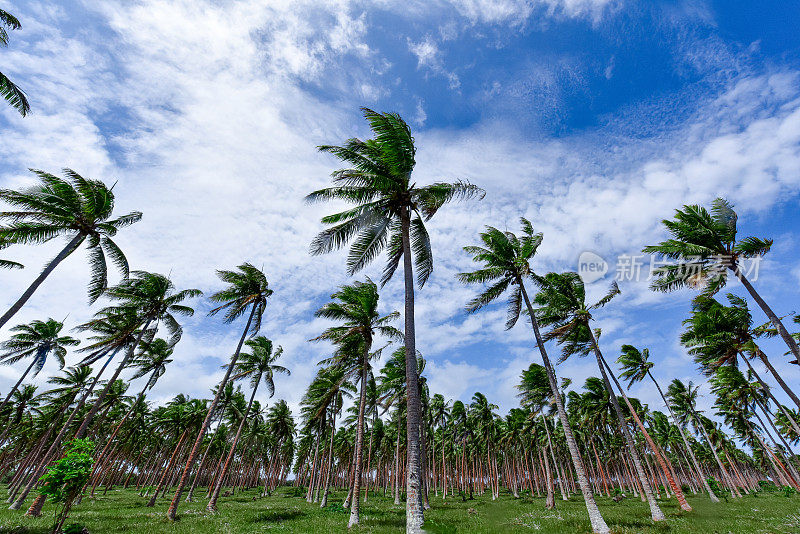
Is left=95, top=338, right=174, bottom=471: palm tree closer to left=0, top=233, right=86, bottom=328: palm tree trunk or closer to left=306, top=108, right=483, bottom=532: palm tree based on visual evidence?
left=0, top=233, right=86, bottom=328: palm tree trunk

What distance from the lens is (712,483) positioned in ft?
191

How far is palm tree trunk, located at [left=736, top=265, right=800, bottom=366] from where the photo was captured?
1500 cm

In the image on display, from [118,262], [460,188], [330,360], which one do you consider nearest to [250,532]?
[330,360]

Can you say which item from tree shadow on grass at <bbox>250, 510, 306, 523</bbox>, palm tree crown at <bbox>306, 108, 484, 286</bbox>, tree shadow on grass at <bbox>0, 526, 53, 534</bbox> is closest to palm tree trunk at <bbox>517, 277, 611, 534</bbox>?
palm tree crown at <bbox>306, 108, 484, 286</bbox>

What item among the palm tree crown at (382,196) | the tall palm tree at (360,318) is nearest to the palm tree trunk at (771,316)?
the palm tree crown at (382,196)

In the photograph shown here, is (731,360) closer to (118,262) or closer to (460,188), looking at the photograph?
(460,188)

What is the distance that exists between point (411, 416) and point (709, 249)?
18969 millimetres

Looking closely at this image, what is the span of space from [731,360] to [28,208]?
4579cm

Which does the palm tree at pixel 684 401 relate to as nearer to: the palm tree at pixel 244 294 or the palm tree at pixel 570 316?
the palm tree at pixel 570 316

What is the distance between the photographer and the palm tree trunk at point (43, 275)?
14.7 metres

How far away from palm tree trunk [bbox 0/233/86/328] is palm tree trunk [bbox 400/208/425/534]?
18129mm

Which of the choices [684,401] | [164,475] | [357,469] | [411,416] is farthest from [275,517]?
[684,401]

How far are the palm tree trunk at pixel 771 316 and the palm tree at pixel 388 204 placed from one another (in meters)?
15.1

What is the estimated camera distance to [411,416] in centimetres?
1058
